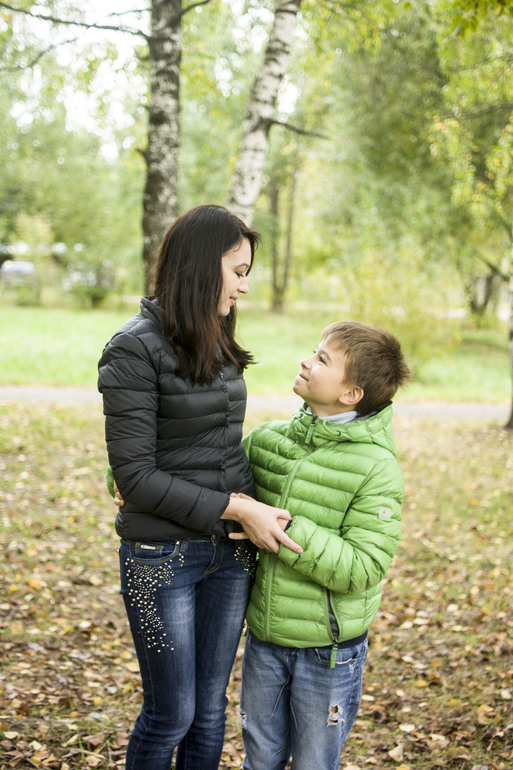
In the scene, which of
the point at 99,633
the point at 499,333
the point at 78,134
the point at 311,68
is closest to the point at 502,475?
the point at 99,633

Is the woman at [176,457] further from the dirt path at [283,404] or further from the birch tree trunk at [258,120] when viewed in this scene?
the dirt path at [283,404]

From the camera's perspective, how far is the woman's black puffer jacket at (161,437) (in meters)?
1.96

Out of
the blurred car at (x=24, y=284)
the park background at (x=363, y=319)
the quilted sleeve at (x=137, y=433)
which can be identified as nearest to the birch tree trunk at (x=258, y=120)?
the park background at (x=363, y=319)

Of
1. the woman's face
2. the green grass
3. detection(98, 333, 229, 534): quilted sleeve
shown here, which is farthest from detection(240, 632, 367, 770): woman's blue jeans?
the green grass

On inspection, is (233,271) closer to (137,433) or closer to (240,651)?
(137,433)

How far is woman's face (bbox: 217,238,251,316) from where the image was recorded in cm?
213

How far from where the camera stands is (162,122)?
5.83m

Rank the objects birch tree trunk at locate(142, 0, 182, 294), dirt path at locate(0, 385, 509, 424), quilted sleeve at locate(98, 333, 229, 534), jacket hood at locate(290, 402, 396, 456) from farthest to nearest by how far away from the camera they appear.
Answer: dirt path at locate(0, 385, 509, 424) < birch tree trunk at locate(142, 0, 182, 294) < jacket hood at locate(290, 402, 396, 456) < quilted sleeve at locate(98, 333, 229, 534)

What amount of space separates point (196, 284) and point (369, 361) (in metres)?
0.64

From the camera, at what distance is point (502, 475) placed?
25.4 feet

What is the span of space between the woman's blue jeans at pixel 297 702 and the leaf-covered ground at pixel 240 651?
40.3 inches

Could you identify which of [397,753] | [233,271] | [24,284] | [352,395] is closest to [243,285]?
[233,271]

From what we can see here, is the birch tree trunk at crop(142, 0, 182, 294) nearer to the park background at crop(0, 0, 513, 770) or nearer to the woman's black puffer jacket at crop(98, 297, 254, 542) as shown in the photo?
the park background at crop(0, 0, 513, 770)

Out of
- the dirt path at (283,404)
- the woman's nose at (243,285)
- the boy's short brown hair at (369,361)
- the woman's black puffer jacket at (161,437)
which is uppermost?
the woman's nose at (243,285)
